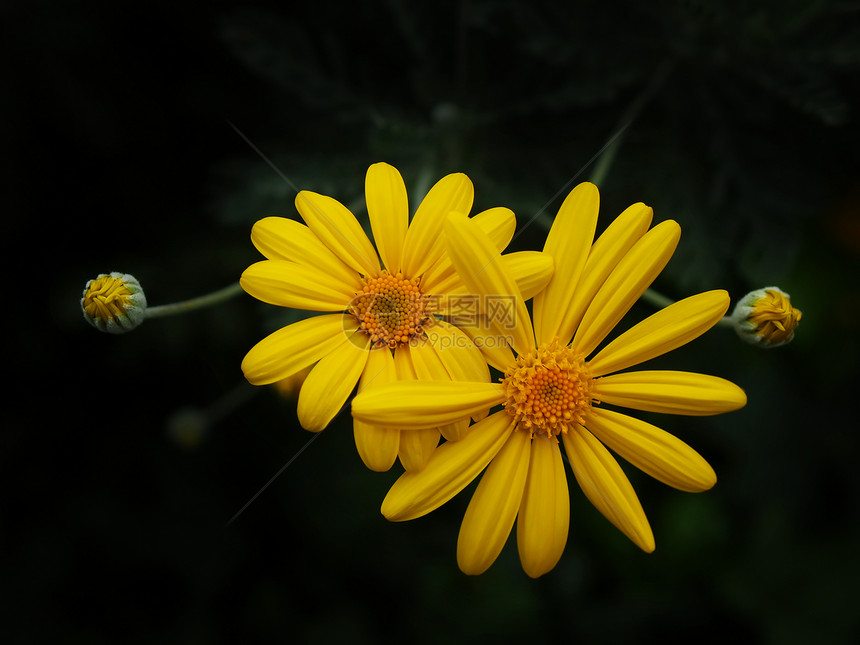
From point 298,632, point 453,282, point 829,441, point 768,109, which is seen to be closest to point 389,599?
point 298,632

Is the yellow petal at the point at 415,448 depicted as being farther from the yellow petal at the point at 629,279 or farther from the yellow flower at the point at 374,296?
the yellow petal at the point at 629,279

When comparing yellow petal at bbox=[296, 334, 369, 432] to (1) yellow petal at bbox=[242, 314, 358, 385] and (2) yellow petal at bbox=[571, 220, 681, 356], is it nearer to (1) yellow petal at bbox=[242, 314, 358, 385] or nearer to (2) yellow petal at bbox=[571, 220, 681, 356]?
(1) yellow petal at bbox=[242, 314, 358, 385]

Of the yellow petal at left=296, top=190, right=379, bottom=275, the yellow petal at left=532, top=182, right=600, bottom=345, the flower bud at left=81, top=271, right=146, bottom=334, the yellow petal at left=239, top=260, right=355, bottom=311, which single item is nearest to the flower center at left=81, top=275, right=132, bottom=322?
the flower bud at left=81, top=271, right=146, bottom=334

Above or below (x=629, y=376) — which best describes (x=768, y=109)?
above

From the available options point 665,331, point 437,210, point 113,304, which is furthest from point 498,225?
point 113,304

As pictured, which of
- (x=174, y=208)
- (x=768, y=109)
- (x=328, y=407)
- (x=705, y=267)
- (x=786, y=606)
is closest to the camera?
(x=328, y=407)

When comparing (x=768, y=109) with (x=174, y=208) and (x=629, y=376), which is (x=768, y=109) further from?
(x=174, y=208)
